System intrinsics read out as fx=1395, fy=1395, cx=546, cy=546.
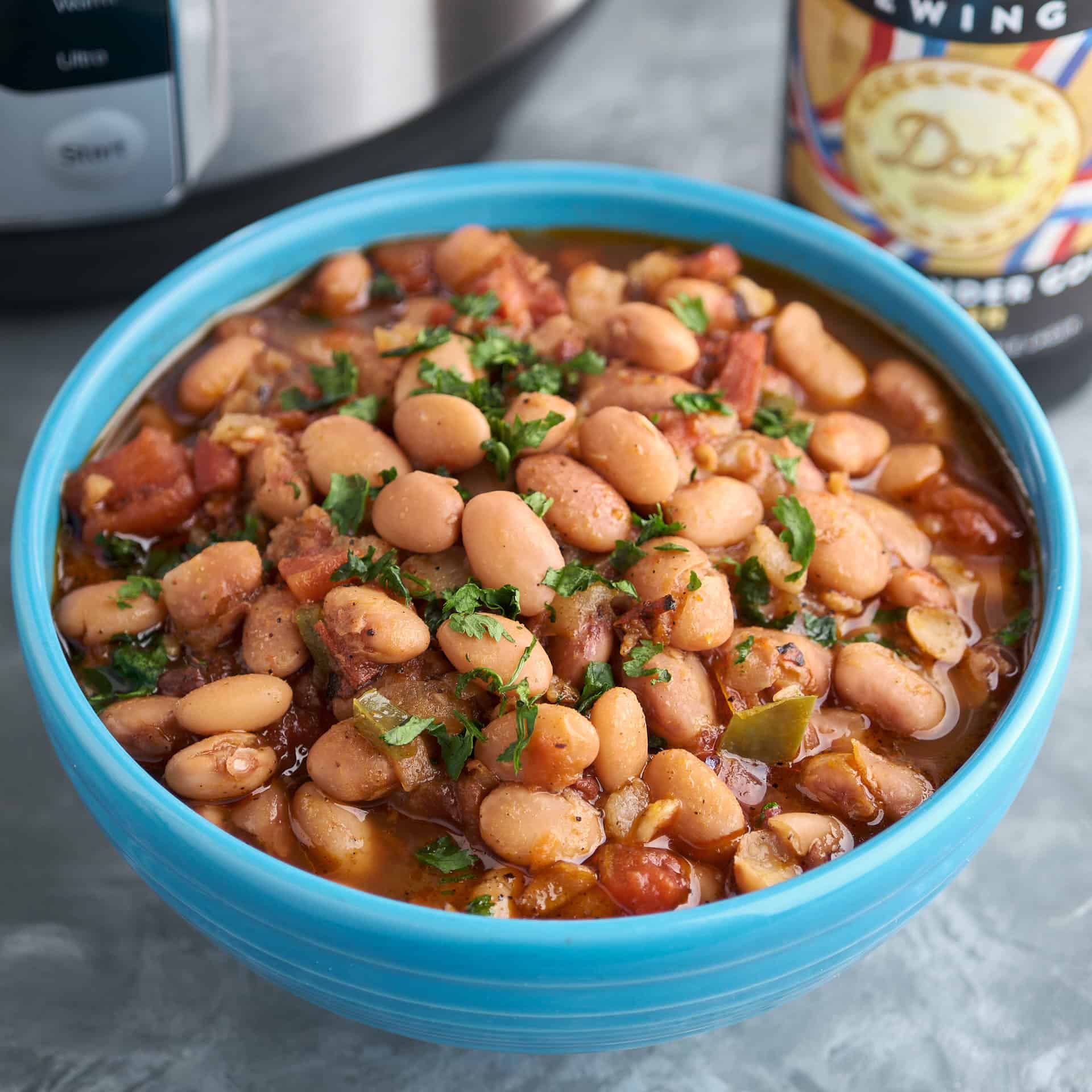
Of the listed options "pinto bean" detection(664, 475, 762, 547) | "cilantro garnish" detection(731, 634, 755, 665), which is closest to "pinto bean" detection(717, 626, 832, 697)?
"cilantro garnish" detection(731, 634, 755, 665)

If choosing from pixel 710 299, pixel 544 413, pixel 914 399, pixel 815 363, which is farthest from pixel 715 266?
pixel 544 413

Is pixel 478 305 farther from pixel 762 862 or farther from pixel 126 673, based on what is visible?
pixel 762 862

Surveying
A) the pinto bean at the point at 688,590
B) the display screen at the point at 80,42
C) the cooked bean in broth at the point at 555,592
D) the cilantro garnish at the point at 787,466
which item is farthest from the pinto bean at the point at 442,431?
the display screen at the point at 80,42

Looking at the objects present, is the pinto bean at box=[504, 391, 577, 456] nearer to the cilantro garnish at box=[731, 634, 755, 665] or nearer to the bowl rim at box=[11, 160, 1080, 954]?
the cilantro garnish at box=[731, 634, 755, 665]

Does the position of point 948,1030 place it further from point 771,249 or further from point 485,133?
point 485,133

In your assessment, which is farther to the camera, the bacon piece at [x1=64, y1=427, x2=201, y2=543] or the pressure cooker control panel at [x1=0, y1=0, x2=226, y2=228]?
the pressure cooker control panel at [x1=0, y1=0, x2=226, y2=228]
